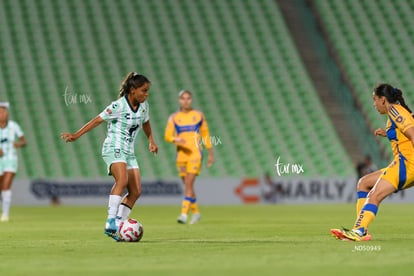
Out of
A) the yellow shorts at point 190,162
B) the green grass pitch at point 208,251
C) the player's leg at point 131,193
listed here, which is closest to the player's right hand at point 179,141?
the yellow shorts at point 190,162

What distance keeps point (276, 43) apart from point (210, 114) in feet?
14.0

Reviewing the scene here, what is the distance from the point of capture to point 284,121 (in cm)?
2980

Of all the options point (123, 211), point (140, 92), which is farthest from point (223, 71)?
point (140, 92)

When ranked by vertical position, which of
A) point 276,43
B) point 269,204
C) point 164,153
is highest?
point 276,43

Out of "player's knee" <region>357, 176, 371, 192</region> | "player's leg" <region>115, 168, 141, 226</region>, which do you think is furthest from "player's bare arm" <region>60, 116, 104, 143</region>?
"player's knee" <region>357, 176, 371, 192</region>

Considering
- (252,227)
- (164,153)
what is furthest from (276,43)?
(252,227)

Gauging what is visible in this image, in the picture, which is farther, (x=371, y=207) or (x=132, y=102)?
(x=132, y=102)

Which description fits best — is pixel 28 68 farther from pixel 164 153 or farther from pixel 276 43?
pixel 276 43

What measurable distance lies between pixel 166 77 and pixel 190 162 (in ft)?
44.9

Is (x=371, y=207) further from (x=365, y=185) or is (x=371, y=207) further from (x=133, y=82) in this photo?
(x=133, y=82)

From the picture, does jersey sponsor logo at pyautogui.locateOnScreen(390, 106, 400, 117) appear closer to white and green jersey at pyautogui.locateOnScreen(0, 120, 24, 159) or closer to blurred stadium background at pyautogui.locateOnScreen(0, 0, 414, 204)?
white and green jersey at pyautogui.locateOnScreen(0, 120, 24, 159)

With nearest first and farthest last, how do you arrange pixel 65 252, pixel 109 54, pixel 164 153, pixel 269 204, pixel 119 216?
1. pixel 65 252
2. pixel 119 216
3. pixel 269 204
4. pixel 164 153
5. pixel 109 54

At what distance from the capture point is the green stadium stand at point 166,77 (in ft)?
93.0

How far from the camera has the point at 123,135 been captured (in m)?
11.6
